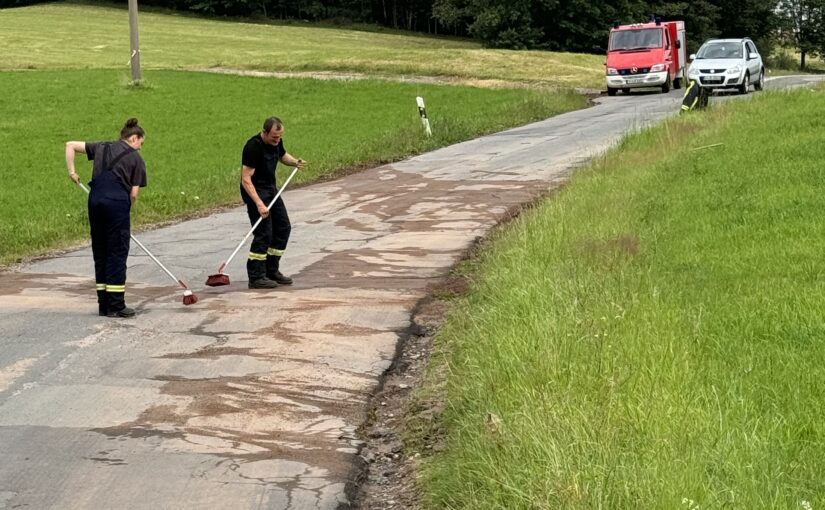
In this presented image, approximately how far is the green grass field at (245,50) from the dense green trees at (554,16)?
19.4 feet

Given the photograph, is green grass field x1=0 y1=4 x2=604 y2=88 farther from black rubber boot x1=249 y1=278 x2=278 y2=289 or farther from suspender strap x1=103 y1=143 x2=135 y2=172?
suspender strap x1=103 y1=143 x2=135 y2=172

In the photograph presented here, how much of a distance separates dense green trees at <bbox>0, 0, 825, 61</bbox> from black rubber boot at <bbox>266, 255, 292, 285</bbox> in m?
62.4

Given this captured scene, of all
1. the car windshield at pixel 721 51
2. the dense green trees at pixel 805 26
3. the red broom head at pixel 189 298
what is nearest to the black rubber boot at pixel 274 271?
the red broom head at pixel 189 298

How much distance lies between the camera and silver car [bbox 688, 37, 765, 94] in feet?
106

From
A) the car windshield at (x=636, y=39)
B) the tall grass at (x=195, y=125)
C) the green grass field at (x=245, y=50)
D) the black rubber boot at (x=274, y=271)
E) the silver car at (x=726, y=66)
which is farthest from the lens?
the green grass field at (x=245, y=50)

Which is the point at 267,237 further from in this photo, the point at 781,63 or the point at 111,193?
the point at 781,63

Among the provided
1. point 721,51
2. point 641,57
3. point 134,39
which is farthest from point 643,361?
point 134,39

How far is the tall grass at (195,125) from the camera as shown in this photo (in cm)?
1816

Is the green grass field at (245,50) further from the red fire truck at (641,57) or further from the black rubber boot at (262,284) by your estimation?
the black rubber boot at (262,284)

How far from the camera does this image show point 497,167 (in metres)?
20.7

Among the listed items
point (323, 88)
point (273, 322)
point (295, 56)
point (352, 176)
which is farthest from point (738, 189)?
point (295, 56)

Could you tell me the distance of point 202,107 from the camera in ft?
121

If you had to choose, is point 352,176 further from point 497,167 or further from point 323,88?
point 323,88

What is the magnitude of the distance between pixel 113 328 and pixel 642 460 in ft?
19.4
